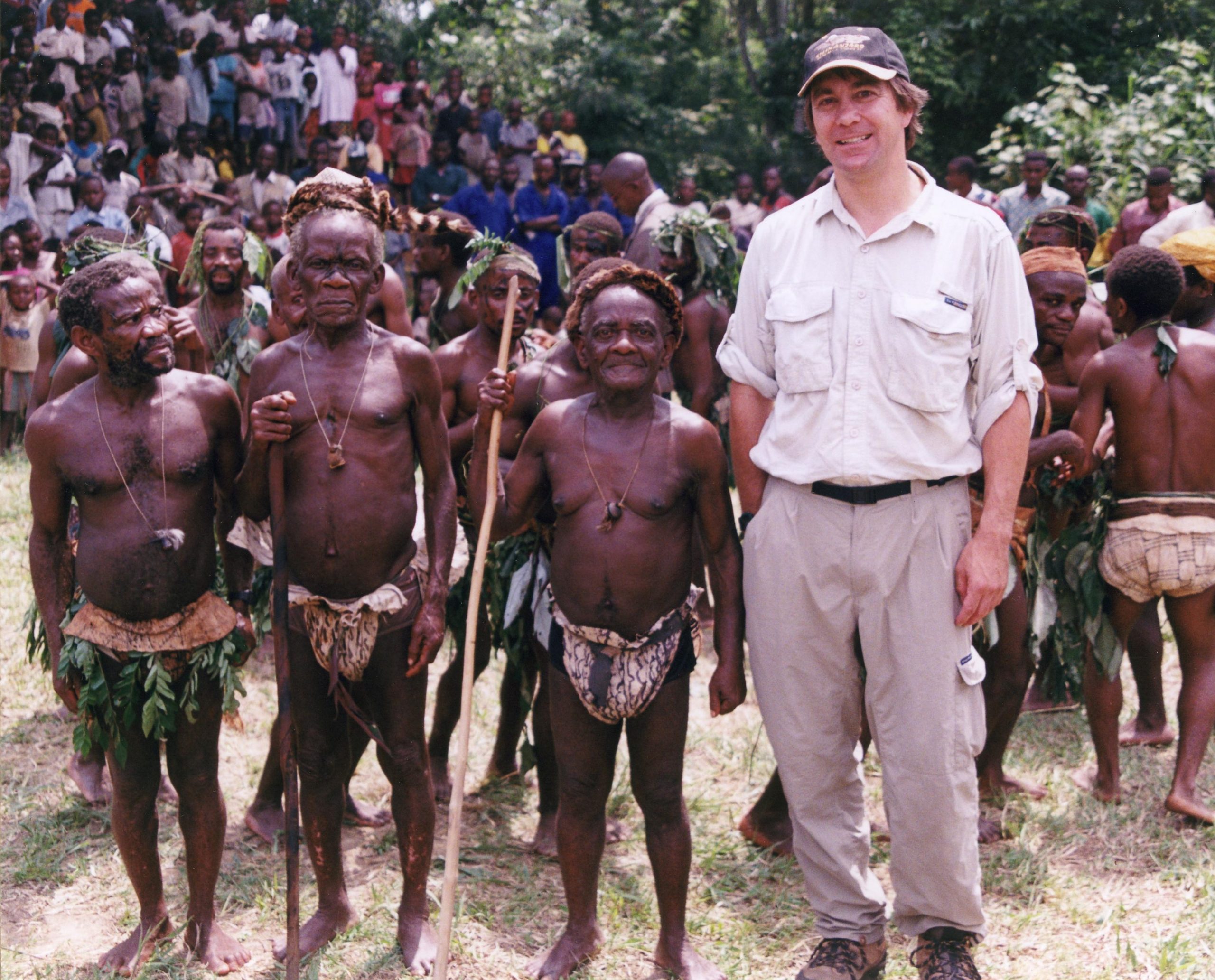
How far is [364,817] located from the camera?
198 inches

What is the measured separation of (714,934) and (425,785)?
1.13 meters

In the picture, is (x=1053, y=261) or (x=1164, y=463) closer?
(x=1164, y=463)

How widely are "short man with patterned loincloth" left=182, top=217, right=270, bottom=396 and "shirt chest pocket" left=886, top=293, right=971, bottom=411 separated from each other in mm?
3118

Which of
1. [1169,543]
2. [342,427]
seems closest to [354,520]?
[342,427]

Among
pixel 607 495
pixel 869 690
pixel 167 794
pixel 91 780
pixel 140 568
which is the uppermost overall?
pixel 607 495

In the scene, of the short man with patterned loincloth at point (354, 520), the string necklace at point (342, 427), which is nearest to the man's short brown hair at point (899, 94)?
the short man with patterned loincloth at point (354, 520)

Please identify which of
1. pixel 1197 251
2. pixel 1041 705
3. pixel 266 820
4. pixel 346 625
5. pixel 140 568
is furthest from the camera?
pixel 1041 705

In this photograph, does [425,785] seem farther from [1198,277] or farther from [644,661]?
[1198,277]

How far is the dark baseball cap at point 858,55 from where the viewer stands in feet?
10.9

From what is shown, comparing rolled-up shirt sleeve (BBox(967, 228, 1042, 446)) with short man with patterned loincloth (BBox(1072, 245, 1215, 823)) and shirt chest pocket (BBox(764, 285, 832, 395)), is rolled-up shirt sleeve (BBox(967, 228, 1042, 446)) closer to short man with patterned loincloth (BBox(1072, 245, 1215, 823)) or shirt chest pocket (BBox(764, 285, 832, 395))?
shirt chest pocket (BBox(764, 285, 832, 395))

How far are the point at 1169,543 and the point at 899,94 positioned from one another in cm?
238

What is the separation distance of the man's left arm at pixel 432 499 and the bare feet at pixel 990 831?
2.30 metres

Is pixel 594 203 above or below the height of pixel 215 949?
above

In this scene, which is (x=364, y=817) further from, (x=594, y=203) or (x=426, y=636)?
(x=594, y=203)
